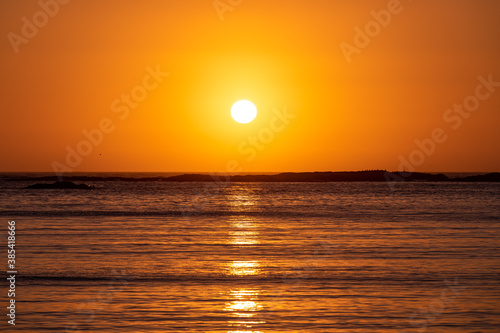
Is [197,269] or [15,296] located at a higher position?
[197,269]

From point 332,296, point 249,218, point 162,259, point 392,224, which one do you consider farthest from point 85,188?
point 332,296

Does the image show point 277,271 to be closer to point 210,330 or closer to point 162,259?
point 162,259

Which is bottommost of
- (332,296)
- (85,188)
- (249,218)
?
(332,296)

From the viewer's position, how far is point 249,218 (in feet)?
169

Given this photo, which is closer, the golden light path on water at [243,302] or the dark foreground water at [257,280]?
the golden light path on water at [243,302]

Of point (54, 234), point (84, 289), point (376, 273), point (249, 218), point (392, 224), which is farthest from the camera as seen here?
point (249, 218)

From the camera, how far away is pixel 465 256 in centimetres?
2578

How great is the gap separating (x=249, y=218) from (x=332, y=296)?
33177mm

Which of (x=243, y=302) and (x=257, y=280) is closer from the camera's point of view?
(x=243, y=302)

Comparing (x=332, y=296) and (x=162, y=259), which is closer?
(x=332, y=296)

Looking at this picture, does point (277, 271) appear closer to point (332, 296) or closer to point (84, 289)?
point (332, 296)

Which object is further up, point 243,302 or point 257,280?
point 257,280

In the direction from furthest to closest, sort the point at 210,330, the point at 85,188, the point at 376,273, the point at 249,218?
the point at 85,188
the point at 249,218
the point at 376,273
the point at 210,330

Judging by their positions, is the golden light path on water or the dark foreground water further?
the dark foreground water
